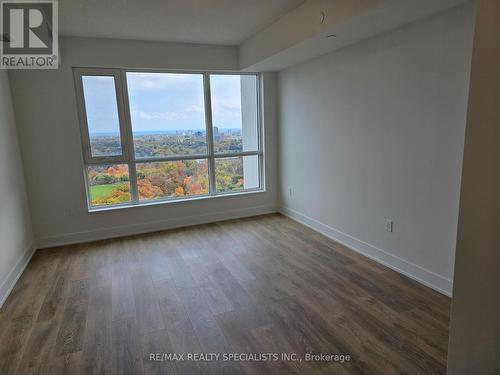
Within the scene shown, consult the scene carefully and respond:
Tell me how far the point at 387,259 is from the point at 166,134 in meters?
3.26

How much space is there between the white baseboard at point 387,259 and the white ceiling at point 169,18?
100 inches

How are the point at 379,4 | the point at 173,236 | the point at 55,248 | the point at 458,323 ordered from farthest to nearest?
the point at 173,236
the point at 55,248
the point at 379,4
the point at 458,323

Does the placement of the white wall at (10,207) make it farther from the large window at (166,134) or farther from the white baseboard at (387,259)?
the white baseboard at (387,259)

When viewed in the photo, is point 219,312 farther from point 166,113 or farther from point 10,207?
point 166,113

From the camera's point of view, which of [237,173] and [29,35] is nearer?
[29,35]

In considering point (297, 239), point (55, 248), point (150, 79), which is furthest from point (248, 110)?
point (55, 248)

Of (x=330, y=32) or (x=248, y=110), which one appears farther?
(x=248, y=110)

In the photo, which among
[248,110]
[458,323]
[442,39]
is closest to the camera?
[458,323]

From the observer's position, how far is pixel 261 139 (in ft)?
16.5

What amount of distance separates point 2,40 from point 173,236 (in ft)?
9.06

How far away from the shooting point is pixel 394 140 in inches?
116

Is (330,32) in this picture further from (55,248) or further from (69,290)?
(55,248)

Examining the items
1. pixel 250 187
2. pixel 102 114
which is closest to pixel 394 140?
pixel 250 187

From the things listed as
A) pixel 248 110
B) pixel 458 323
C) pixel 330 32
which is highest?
pixel 330 32
